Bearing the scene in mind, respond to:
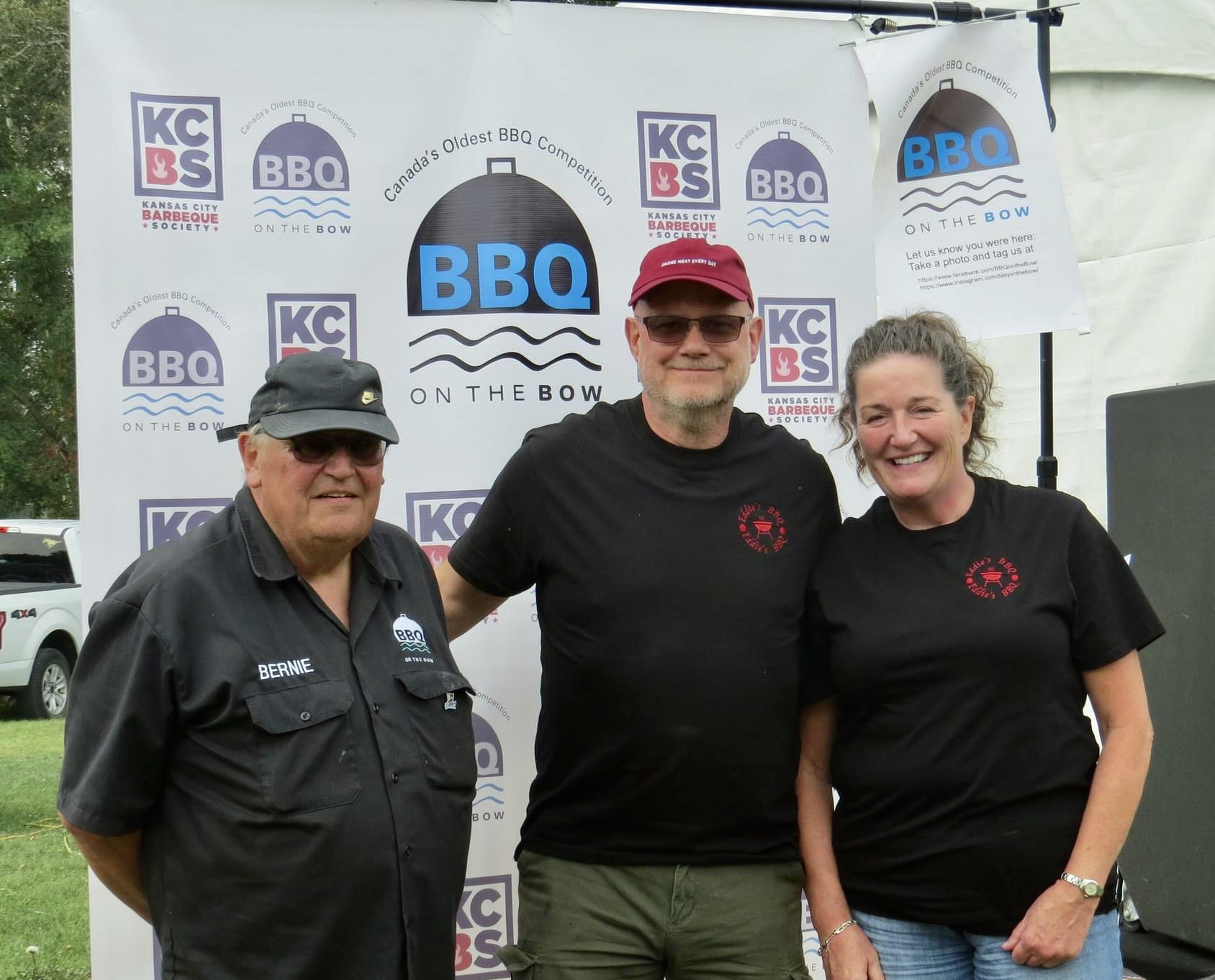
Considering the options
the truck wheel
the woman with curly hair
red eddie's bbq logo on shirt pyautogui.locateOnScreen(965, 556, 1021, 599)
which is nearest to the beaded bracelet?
the woman with curly hair

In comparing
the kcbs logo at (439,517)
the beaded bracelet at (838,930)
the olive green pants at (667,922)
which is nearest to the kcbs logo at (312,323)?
the kcbs logo at (439,517)

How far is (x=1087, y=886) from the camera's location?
2.08m

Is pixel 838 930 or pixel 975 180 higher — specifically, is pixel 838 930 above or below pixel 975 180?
below

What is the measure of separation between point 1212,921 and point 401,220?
10.4 feet

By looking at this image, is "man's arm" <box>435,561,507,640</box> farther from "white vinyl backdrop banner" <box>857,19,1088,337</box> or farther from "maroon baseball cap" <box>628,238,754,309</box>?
"white vinyl backdrop banner" <box>857,19,1088,337</box>

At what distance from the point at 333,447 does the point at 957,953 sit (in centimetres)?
141

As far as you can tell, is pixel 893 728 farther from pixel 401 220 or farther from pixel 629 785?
pixel 401 220

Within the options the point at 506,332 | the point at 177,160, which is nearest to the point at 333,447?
the point at 506,332

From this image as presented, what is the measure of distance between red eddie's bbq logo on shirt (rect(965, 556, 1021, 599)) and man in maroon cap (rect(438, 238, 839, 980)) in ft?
1.15

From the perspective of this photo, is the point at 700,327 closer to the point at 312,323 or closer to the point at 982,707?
the point at 982,707

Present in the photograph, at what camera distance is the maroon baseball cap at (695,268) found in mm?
2486

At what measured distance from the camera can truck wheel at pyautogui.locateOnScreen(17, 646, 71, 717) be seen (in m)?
9.87

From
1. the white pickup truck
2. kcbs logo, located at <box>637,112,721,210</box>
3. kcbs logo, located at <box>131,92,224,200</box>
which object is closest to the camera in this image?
kcbs logo, located at <box>131,92,224,200</box>

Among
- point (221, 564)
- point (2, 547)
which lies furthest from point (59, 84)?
point (221, 564)
